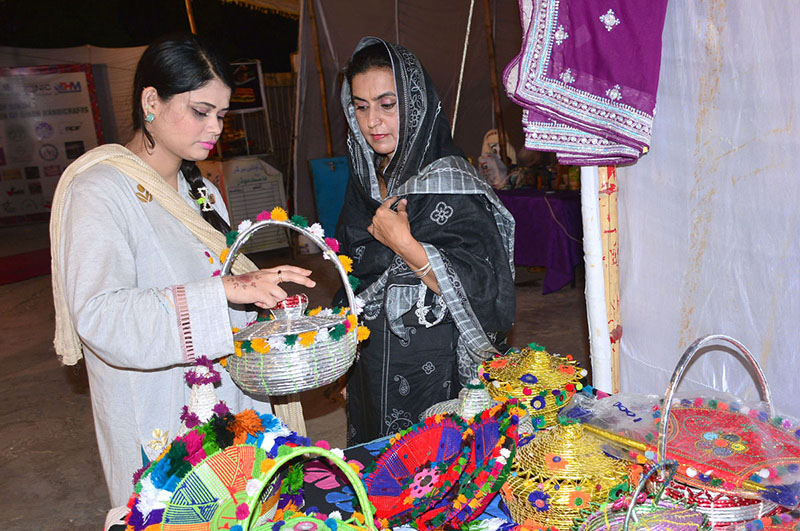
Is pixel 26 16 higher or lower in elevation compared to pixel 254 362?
higher

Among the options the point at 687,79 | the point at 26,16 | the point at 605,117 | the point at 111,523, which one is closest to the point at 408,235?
the point at 605,117

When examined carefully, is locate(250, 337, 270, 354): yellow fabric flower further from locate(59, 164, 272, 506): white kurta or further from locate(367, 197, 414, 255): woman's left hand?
locate(367, 197, 414, 255): woman's left hand

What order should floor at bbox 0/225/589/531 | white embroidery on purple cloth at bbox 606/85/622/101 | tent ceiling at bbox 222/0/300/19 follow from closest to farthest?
white embroidery on purple cloth at bbox 606/85/622/101, floor at bbox 0/225/589/531, tent ceiling at bbox 222/0/300/19

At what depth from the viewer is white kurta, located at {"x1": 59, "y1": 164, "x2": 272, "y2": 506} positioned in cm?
129

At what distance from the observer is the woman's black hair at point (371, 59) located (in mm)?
1949

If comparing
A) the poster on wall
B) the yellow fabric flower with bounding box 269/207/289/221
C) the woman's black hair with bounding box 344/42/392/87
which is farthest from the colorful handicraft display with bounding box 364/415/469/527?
the poster on wall

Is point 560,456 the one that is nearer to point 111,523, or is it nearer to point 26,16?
point 111,523

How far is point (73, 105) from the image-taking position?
38.7ft

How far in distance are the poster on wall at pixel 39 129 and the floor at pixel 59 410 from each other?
225 inches

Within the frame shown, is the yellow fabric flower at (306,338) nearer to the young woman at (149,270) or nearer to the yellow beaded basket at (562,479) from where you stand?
the young woman at (149,270)

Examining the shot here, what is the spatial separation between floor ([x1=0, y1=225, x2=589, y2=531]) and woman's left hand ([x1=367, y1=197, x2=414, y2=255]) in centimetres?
98

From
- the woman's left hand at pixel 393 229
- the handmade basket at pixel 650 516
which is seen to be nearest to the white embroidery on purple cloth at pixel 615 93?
the woman's left hand at pixel 393 229

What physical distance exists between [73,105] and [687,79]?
12.2 m

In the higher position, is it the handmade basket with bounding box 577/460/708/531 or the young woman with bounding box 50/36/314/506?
the young woman with bounding box 50/36/314/506
